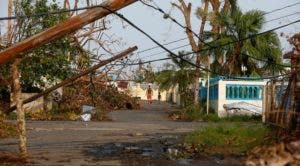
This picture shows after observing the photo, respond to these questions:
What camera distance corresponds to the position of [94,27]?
36062mm

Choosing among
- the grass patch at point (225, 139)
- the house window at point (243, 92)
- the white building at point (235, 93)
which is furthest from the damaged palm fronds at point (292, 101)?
the house window at point (243, 92)

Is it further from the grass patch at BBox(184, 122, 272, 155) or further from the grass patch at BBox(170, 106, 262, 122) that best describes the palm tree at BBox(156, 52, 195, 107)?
the grass patch at BBox(184, 122, 272, 155)

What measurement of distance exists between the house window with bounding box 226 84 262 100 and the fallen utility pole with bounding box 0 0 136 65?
2470 cm

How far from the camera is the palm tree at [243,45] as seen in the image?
3450 cm

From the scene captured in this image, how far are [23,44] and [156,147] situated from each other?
7.66 m

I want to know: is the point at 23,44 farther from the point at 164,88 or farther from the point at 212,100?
the point at 164,88

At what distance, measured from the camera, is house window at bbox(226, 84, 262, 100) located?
115 ft

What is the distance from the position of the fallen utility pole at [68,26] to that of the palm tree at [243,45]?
23613mm

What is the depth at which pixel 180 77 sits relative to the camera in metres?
47.1

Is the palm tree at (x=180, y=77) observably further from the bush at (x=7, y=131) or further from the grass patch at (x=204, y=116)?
the bush at (x=7, y=131)

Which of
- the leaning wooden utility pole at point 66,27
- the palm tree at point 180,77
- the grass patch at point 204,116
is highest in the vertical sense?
the palm tree at point 180,77

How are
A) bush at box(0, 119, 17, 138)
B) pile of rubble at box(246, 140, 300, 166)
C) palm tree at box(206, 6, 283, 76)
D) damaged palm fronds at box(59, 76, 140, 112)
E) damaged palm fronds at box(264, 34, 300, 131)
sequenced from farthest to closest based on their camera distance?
damaged palm fronds at box(59, 76, 140, 112)
palm tree at box(206, 6, 283, 76)
bush at box(0, 119, 17, 138)
damaged palm fronds at box(264, 34, 300, 131)
pile of rubble at box(246, 140, 300, 166)

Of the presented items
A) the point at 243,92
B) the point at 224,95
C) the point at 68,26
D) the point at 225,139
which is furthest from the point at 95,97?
the point at 68,26

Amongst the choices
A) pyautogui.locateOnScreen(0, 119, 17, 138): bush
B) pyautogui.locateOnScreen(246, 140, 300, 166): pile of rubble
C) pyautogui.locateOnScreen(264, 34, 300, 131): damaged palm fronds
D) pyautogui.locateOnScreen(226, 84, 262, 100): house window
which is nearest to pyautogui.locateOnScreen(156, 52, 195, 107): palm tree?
pyautogui.locateOnScreen(226, 84, 262, 100): house window
